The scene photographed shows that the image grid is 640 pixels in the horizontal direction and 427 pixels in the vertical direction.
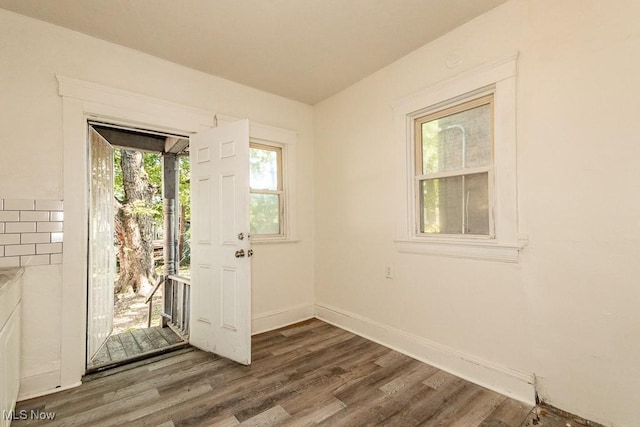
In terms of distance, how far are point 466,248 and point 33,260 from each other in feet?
10.5

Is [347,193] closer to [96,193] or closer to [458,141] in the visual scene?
[458,141]

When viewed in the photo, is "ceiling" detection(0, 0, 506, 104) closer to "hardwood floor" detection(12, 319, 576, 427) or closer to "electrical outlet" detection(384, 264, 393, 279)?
"electrical outlet" detection(384, 264, 393, 279)

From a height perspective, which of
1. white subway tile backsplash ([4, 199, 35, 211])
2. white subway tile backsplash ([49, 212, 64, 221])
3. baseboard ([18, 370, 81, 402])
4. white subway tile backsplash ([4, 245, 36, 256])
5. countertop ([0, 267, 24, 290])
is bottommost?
baseboard ([18, 370, 81, 402])

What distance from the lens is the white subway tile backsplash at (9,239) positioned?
6.62 feet

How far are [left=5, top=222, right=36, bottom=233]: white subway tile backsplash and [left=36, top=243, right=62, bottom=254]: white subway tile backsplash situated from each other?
0.39 feet

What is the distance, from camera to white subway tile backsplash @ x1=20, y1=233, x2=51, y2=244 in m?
2.08

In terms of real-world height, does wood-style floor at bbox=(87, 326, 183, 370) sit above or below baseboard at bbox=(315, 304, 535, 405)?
below

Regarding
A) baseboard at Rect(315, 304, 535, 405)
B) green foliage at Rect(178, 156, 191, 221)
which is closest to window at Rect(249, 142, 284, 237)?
baseboard at Rect(315, 304, 535, 405)

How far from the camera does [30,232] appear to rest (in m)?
2.10

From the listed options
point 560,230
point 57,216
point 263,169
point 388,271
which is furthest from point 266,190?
point 560,230

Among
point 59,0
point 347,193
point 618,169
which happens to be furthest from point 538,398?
point 59,0

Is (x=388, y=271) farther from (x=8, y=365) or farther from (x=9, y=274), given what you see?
(x=9, y=274)

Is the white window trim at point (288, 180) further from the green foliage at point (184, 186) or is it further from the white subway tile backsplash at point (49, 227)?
the green foliage at point (184, 186)

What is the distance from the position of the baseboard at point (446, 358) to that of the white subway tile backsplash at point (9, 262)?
9.22ft
